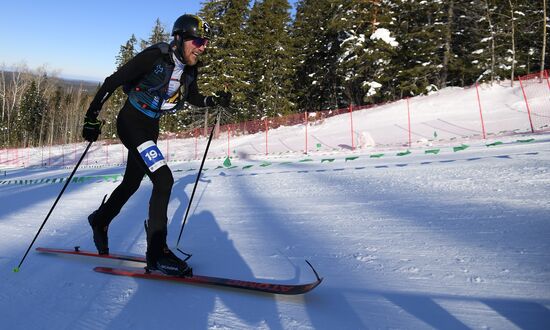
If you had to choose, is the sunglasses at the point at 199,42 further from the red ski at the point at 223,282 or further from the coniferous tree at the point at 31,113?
the coniferous tree at the point at 31,113

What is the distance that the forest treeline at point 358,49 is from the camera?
2686cm

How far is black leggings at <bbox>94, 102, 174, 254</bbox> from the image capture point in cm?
283

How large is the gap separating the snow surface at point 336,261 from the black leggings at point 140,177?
370 mm

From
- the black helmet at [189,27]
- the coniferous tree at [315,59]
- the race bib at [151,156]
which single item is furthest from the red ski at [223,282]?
the coniferous tree at [315,59]

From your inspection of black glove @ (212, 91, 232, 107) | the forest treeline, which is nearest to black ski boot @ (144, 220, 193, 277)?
black glove @ (212, 91, 232, 107)

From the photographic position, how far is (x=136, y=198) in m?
6.75

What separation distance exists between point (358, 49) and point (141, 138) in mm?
28547

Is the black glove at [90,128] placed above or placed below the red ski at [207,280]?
above

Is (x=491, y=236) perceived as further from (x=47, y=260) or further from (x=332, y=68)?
(x=332, y=68)

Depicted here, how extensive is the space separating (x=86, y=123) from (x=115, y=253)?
120 cm

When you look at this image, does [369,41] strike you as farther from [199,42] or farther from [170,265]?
[170,265]

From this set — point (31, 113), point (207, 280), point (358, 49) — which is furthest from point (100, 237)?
point (31, 113)

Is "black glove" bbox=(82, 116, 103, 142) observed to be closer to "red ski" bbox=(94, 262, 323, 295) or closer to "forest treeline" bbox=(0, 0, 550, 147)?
"red ski" bbox=(94, 262, 323, 295)

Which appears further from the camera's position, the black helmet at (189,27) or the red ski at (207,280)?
the black helmet at (189,27)
